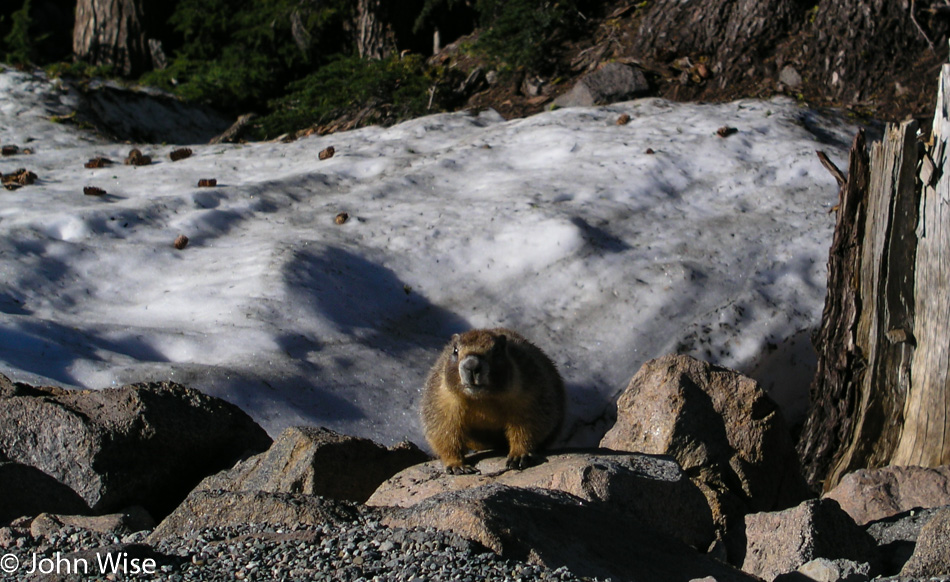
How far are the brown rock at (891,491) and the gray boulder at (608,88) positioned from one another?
25.0 feet

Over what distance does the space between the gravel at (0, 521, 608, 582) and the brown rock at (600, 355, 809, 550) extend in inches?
104

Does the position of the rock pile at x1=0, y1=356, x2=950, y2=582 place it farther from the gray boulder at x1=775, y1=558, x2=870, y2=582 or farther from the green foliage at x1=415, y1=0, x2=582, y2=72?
the green foliage at x1=415, y1=0, x2=582, y2=72

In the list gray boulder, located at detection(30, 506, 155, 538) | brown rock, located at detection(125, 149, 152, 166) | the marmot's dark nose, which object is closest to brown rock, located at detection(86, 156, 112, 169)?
brown rock, located at detection(125, 149, 152, 166)

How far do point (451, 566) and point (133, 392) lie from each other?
10.6ft

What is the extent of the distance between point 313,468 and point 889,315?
435 cm

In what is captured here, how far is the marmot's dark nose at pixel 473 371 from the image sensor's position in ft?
16.5

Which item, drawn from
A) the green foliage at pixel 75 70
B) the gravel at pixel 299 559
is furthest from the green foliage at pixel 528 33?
the gravel at pixel 299 559

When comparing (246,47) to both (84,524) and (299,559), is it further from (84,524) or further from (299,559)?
(299,559)

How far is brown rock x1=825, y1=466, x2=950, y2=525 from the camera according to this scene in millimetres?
5816

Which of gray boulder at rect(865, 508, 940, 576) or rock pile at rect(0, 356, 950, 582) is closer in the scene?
rock pile at rect(0, 356, 950, 582)

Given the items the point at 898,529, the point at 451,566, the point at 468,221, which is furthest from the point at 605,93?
the point at 451,566

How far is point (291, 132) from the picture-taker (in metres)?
14.1

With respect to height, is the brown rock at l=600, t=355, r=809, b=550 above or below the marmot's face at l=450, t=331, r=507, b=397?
below

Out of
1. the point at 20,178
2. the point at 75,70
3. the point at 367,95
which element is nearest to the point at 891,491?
the point at 20,178
